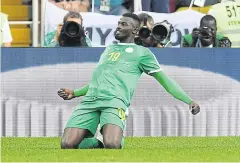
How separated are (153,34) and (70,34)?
1.16 metres

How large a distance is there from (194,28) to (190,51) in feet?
4.31

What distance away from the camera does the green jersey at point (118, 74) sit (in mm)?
12828

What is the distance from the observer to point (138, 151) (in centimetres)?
1228

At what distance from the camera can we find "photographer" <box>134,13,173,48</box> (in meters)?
15.6

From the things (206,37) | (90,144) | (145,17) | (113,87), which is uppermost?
(145,17)

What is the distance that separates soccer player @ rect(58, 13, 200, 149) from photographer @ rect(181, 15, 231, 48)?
3.12m

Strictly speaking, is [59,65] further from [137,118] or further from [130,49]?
[130,49]

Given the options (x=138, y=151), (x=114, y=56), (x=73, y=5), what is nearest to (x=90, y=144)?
(x=138, y=151)

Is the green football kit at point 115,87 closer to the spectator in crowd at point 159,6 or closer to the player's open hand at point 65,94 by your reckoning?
the player's open hand at point 65,94

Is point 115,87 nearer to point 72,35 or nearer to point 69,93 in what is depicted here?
point 69,93

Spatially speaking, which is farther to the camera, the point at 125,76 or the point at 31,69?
the point at 31,69

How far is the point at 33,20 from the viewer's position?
1777 centimetres

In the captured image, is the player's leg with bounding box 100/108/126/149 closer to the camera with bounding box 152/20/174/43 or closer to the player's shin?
the player's shin

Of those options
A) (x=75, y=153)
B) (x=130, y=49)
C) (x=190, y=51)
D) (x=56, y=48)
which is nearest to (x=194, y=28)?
(x=190, y=51)
